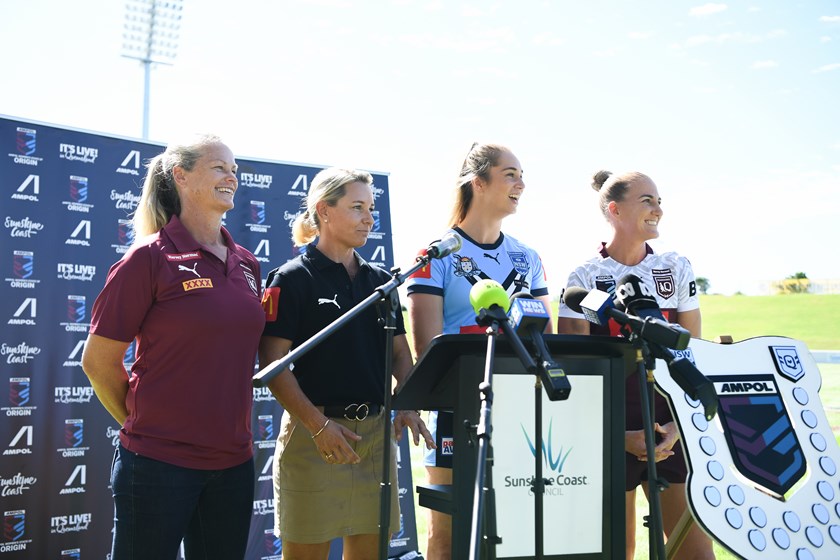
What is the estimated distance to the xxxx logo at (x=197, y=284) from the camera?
8.01 ft

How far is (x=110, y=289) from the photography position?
7.80 feet

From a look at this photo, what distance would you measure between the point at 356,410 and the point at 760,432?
1545 mm

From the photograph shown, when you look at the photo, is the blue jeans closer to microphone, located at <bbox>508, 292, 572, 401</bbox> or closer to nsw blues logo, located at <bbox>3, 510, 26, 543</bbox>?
microphone, located at <bbox>508, 292, 572, 401</bbox>

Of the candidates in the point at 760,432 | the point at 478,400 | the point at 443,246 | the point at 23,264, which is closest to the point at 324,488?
the point at 478,400

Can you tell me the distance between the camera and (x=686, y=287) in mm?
3408

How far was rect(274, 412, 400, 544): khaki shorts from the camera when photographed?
273 cm

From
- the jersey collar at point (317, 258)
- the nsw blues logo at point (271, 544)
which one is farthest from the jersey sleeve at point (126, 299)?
the nsw blues logo at point (271, 544)

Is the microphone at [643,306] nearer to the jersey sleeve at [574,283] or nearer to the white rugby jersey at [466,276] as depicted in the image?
the white rugby jersey at [466,276]

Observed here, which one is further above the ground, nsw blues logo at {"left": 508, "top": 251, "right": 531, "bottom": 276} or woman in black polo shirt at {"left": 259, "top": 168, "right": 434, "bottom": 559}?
nsw blues logo at {"left": 508, "top": 251, "right": 531, "bottom": 276}

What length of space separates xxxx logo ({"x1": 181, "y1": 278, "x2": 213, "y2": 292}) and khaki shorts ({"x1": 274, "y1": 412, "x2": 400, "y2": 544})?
25.4 inches

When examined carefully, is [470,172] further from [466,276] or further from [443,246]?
[443,246]

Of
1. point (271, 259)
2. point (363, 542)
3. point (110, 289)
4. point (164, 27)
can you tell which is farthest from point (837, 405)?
point (164, 27)

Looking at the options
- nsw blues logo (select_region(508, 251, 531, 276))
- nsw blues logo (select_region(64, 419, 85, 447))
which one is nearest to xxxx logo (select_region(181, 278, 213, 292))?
nsw blues logo (select_region(508, 251, 531, 276))

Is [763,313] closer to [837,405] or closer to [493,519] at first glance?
[837,405]
